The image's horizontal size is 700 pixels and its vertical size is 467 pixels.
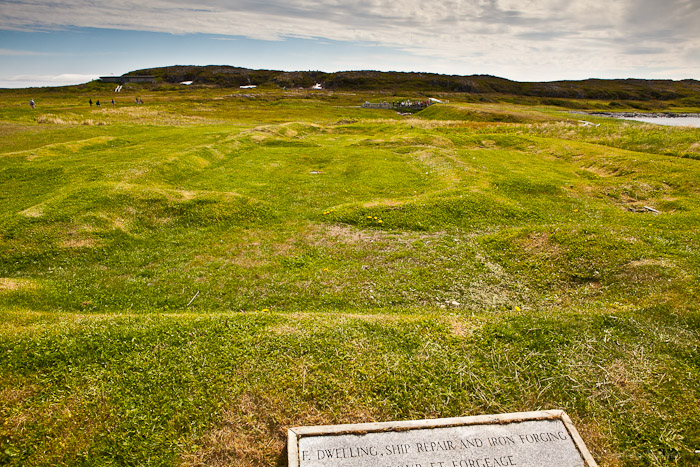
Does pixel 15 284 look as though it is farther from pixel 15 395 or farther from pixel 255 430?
pixel 255 430

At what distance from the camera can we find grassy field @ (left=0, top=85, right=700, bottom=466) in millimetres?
8320

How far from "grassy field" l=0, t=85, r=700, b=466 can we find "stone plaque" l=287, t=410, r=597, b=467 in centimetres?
102

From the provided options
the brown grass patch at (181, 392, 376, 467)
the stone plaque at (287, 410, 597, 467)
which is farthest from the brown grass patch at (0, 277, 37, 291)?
the stone plaque at (287, 410, 597, 467)

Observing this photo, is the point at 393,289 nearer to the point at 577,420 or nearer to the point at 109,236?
the point at 577,420

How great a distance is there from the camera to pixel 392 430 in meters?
7.38

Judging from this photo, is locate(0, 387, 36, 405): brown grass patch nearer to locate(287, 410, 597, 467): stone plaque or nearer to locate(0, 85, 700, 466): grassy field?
locate(0, 85, 700, 466): grassy field

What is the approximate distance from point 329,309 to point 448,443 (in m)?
7.28

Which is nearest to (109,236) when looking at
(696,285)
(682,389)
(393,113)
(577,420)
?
(577,420)

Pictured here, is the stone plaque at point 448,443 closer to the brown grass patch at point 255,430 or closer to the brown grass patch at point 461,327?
the brown grass patch at point 255,430

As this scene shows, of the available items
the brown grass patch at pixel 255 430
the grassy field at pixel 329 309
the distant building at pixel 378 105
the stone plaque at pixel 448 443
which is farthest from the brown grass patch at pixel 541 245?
the distant building at pixel 378 105

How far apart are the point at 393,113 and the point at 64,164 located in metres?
86.9

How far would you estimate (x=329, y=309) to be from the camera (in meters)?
13.7

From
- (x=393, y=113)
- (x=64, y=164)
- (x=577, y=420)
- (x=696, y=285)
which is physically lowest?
(x=577, y=420)

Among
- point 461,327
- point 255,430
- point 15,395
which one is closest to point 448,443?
point 255,430
